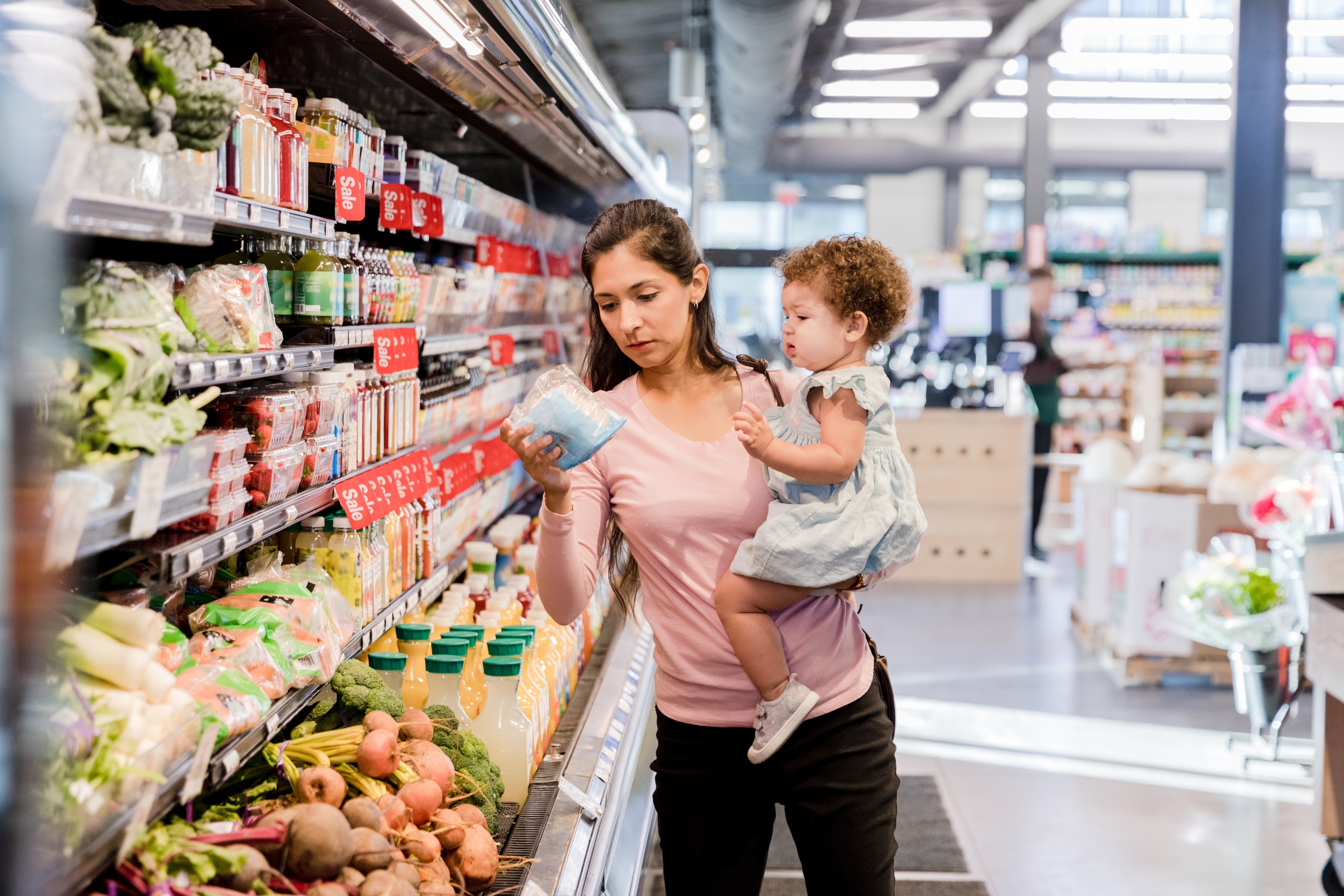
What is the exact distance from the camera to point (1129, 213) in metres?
18.8

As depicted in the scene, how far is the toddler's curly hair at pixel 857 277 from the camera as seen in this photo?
1946 millimetres

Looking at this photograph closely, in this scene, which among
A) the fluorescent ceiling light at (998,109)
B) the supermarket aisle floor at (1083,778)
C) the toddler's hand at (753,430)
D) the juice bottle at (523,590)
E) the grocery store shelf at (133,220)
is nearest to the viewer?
the grocery store shelf at (133,220)

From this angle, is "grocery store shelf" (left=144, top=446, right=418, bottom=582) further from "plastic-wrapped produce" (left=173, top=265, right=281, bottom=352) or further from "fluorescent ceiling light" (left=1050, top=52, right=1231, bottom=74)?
"fluorescent ceiling light" (left=1050, top=52, right=1231, bottom=74)

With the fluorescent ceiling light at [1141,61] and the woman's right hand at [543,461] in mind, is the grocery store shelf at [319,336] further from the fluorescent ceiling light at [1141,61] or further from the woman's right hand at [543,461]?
the fluorescent ceiling light at [1141,61]

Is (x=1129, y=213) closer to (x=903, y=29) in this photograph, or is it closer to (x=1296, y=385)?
(x=903, y=29)

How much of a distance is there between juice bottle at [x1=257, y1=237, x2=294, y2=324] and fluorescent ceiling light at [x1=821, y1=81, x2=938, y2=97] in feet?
42.5

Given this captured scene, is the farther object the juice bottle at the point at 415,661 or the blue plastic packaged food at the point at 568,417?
the juice bottle at the point at 415,661

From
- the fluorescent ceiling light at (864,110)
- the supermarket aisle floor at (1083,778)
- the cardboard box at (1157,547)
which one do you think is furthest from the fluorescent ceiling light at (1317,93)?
the supermarket aisle floor at (1083,778)

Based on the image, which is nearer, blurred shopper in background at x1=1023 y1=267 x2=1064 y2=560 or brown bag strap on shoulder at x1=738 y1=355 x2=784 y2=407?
brown bag strap on shoulder at x1=738 y1=355 x2=784 y2=407

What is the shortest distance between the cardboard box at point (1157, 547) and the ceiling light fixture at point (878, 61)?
8625 mm

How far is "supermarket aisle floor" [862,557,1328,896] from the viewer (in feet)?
11.5

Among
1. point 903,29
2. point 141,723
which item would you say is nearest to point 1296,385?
point 141,723

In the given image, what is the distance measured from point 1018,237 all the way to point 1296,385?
30.2ft

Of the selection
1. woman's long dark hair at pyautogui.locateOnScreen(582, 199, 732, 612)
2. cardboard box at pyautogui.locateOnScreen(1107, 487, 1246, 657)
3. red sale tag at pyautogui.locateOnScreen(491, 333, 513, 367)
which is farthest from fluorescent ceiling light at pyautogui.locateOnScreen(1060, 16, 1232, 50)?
woman's long dark hair at pyautogui.locateOnScreen(582, 199, 732, 612)
